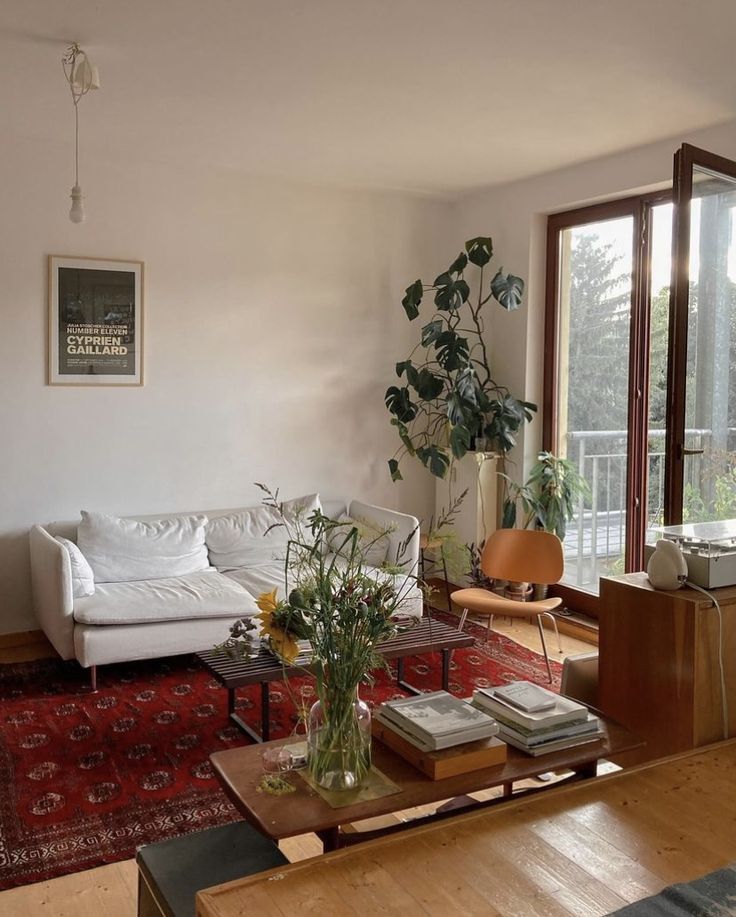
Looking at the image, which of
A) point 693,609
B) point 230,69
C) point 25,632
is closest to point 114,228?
point 230,69

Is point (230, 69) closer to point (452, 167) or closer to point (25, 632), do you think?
point (452, 167)

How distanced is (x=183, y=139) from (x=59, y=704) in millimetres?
2933

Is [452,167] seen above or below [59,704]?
above

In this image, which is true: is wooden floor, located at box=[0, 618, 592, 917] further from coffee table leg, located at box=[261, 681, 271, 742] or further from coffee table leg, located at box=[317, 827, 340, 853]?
coffee table leg, located at box=[317, 827, 340, 853]

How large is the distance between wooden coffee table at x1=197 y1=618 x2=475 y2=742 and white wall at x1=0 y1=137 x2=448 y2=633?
5.68 ft

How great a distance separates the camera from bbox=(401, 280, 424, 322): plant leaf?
5.66 meters

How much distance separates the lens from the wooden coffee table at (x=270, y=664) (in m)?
3.46

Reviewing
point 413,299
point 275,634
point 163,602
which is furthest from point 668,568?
point 413,299

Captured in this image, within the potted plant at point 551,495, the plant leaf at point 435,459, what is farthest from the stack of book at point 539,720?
the plant leaf at point 435,459

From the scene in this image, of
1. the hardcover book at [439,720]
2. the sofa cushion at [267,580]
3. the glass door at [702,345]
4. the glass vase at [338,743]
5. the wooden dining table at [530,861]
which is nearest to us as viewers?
the wooden dining table at [530,861]

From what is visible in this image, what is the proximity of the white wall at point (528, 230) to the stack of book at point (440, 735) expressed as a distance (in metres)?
3.68

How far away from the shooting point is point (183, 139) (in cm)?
471

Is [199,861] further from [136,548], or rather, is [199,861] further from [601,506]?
[601,506]

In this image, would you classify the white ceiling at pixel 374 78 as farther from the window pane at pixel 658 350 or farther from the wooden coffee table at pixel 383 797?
the wooden coffee table at pixel 383 797
